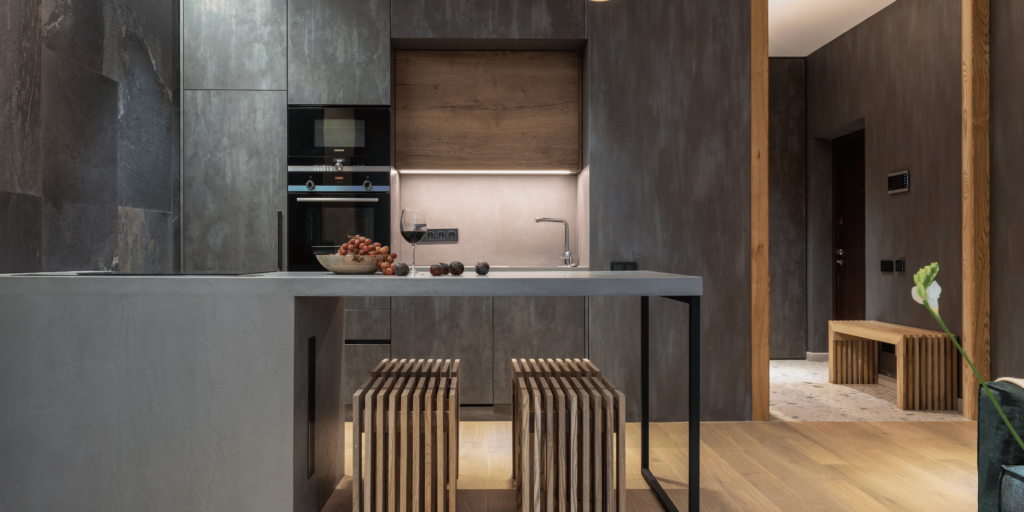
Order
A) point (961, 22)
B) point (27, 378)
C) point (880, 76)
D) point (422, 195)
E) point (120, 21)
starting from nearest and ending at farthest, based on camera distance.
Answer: point (27, 378) → point (120, 21) → point (961, 22) → point (422, 195) → point (880, 76)

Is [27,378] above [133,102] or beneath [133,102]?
beneath

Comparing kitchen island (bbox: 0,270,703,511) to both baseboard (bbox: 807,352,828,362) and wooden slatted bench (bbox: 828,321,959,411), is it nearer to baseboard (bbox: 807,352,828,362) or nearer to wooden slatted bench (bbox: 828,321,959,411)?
wooden slatted bench (bbox: 828,321,959,411)

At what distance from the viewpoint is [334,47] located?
3693 mm

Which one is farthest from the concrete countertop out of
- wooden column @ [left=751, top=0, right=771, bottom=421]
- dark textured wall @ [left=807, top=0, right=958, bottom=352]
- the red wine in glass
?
dark textured wall @ [left=807, top=0, right=958, bottom=352]

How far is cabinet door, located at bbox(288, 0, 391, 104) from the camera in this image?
369 cm

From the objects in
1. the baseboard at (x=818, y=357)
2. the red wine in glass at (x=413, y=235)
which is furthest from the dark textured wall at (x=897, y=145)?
the red wine in glass at (x=413, y=235)

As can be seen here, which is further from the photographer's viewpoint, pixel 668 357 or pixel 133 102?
pixel 668 357

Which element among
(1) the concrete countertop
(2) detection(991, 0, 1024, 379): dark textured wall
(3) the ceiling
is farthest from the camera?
(3) the ceiling

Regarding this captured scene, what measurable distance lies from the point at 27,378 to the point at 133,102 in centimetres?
185

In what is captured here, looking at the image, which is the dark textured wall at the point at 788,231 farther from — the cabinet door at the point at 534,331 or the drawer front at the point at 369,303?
the drawer front at the point at 369,303

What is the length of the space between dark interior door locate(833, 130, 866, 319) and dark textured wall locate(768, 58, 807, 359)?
0.95ft

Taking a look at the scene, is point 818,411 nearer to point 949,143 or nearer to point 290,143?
point 949,143

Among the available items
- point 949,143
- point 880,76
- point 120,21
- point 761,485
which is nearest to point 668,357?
point 761,485

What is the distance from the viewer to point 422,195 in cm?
427
